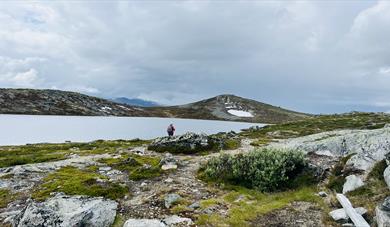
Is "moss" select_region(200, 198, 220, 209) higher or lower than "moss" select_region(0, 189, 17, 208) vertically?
higher

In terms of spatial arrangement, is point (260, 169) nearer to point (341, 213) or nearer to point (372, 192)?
point (372, 192)

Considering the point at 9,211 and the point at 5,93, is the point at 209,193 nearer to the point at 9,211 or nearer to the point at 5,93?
the point at 9,211

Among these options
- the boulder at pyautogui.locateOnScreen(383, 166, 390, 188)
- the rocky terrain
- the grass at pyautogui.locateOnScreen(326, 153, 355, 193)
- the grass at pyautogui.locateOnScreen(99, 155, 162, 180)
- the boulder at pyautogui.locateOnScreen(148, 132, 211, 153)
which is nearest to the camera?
the rocky terrain

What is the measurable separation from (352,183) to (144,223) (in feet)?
33.4

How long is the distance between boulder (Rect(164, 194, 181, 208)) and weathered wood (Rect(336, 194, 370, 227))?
7.18 m

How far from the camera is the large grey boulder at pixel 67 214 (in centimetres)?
1298

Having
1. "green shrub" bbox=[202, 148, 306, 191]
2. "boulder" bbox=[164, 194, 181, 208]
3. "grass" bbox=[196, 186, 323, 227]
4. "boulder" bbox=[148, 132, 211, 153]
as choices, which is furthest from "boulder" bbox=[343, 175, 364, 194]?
Answer: "boulder" bbox=[148, 132, 211, 153]

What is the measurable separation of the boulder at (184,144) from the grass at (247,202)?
1238cm

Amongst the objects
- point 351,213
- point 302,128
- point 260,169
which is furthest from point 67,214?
point 302,128

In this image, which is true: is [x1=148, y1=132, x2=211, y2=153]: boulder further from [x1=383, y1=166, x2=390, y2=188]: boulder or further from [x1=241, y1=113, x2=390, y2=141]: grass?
[x1=241, y1=113, x2=390, y2=141]: grass

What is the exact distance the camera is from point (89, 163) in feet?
81.9

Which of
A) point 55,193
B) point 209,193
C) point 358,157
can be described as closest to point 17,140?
point 55,193

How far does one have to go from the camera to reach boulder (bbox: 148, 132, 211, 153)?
30.2 meters

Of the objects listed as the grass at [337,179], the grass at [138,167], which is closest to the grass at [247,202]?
the grass at [337,179]
